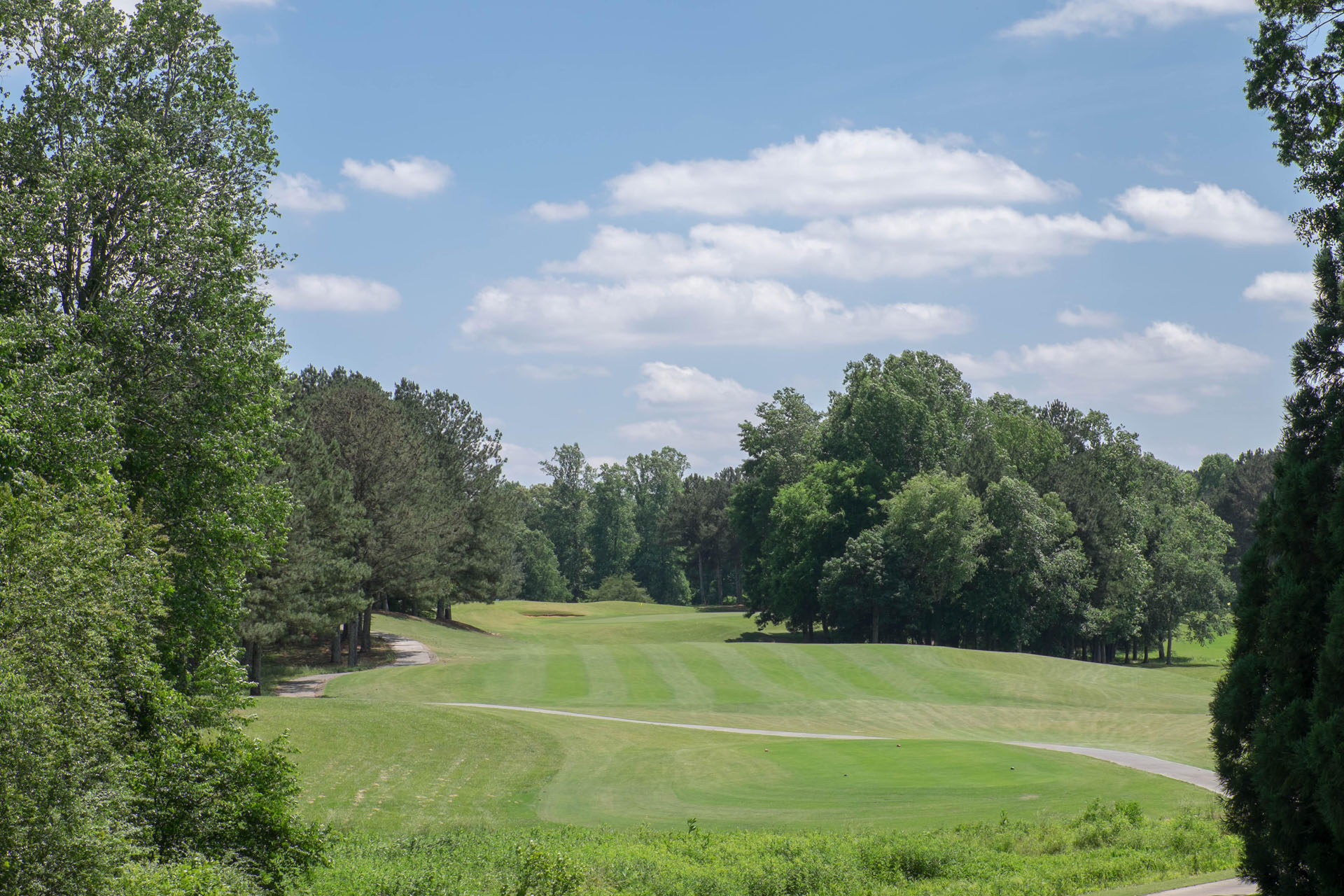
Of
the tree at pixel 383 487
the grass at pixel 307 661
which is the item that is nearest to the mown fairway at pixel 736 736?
the grass at pixel 307 661

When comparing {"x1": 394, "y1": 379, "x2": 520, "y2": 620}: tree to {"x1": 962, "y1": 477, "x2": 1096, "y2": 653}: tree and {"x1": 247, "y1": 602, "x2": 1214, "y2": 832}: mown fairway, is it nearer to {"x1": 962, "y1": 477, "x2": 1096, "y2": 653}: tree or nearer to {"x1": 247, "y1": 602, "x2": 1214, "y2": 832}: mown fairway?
{"x1": 247, "y1": 602, "x2": 1214, "y2": 832}: mown fairway

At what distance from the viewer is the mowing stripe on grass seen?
31534 mm

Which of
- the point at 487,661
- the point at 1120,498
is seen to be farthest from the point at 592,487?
the point at 487,661

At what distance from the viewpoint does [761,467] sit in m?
81.4

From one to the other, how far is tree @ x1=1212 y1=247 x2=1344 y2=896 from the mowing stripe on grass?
20.3 metres

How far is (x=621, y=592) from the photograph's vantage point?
111 meters

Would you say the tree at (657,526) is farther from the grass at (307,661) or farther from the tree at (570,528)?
the grass at (307,661)

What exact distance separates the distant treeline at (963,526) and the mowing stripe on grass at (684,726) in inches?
1172

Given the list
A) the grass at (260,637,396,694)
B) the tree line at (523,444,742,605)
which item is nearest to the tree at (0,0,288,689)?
the grass at (260,637,396,694)

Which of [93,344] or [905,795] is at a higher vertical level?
[93,344]

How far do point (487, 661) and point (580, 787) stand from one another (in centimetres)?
2324

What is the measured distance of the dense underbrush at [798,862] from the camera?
12.7m

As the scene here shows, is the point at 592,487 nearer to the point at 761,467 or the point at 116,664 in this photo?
the point at 761,467

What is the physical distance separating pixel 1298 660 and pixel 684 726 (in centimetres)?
2496
